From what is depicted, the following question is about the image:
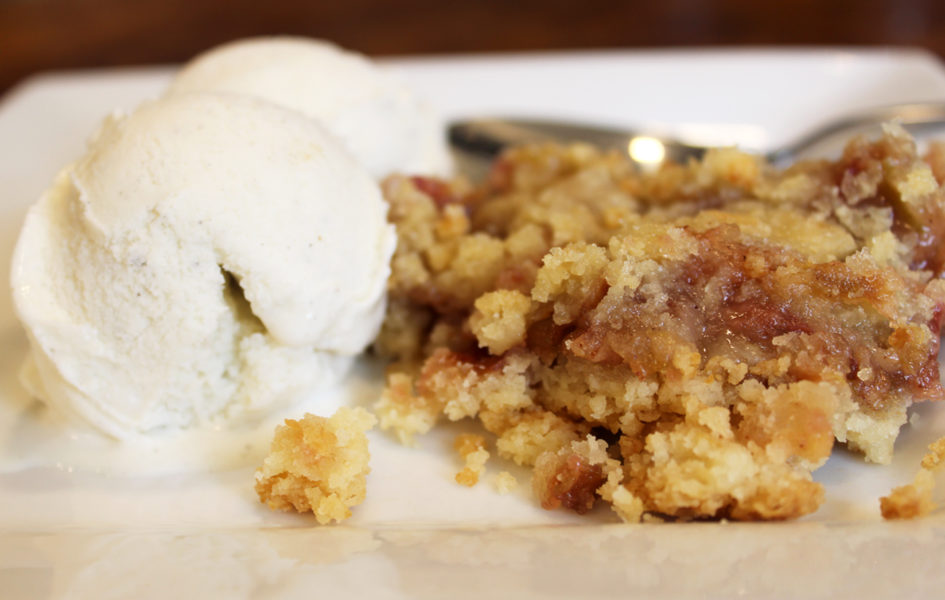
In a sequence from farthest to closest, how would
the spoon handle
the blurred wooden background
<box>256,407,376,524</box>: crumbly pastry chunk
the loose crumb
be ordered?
the blurred wooden background, the spoon handle, the loose crumb, <box>256,407,376,524</box>: crumbly pastry chunk

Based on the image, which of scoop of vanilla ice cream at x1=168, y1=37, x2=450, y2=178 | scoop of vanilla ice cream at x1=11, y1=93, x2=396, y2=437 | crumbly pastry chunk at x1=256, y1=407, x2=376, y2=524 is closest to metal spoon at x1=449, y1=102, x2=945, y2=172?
scoop of vanilla ice cream at x1=168, y1=37, x2=450, y2=178

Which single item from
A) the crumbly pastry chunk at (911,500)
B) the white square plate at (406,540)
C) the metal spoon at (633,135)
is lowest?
the white square plate at (406,540)

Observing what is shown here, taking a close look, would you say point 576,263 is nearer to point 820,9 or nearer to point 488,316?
point 488,316

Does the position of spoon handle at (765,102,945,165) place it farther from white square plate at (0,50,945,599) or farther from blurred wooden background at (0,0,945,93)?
blurred wooden background at (0,0,945,93)

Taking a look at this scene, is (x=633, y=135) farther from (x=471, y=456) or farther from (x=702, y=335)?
(x=471, y=456)

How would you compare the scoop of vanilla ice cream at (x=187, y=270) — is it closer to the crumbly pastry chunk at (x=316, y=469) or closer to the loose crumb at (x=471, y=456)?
the crumbly pastry chunk at (x=316, y=469)

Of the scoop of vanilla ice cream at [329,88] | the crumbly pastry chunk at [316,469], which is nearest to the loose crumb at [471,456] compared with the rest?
the crumbly pastry chunk at [316,469]
